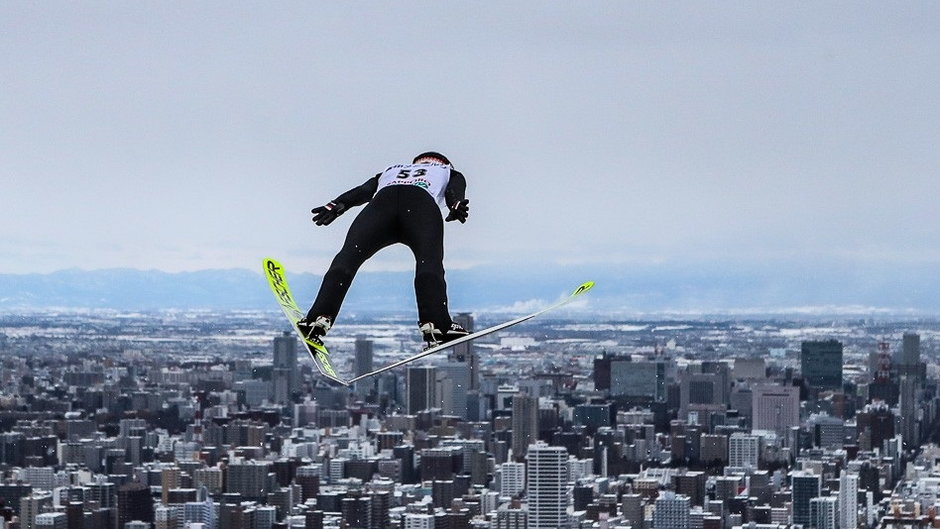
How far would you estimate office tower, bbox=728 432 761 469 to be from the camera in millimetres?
66000

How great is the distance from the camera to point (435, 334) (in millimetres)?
5961

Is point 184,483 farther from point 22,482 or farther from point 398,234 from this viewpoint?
point 398,234

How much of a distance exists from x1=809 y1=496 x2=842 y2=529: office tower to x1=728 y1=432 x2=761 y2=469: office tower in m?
5.75

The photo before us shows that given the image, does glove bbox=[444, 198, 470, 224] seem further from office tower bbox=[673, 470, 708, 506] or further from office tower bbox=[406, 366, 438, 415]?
office tower bbox=[406, 366, 438, 415]

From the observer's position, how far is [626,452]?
6819 cm

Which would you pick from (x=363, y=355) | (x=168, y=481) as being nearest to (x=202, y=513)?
(x=168, y=481)

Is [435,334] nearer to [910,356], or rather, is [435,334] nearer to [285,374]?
[285,374]

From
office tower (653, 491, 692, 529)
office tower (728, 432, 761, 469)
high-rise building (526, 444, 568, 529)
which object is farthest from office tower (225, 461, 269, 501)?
office tower (728, 432, 761, 469)

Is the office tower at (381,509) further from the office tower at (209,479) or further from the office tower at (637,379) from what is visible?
the office tower at (637,379)

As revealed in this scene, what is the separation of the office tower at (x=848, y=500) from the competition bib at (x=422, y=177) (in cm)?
5481

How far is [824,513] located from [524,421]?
48.0ft

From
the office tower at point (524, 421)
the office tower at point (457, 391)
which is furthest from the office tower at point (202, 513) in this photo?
the office tower at point (457, 391)

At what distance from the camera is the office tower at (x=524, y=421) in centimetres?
6869

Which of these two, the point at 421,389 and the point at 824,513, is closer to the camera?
the point at 824,513
